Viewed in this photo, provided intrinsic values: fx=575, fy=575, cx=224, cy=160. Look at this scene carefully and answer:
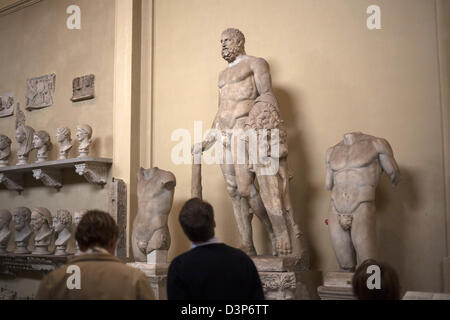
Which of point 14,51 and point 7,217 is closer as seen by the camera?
point 7,217

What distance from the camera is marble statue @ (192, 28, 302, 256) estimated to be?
16.9 feet

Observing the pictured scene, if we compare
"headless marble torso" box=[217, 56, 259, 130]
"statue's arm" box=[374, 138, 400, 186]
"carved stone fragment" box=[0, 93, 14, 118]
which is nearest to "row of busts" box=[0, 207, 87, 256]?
"carved stone fragment" box=[0, 93, 14, 118]

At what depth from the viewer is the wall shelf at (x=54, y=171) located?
7.12 metres

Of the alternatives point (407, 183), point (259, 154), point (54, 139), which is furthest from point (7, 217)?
point (407, 183)

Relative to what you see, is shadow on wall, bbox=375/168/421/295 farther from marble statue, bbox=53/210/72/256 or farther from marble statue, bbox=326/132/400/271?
marble statue, bbox=53/210/72/256

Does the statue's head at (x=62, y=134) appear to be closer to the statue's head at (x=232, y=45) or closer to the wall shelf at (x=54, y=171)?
the wall shelf at (x=54, y=171)

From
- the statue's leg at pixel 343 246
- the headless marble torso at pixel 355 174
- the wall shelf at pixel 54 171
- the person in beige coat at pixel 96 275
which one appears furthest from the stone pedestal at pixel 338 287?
the wall shelf at pixel 54 171

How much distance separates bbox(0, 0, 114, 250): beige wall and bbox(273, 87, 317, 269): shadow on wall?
99.5 inches

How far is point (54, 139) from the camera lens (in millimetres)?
8141

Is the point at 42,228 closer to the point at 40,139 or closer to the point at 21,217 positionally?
the point at 21,217

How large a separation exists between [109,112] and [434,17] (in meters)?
4.15

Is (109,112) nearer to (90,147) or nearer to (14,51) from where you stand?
(90,147)

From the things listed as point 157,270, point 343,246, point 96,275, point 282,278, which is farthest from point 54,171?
point 96,275

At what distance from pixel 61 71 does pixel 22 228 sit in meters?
2.29
